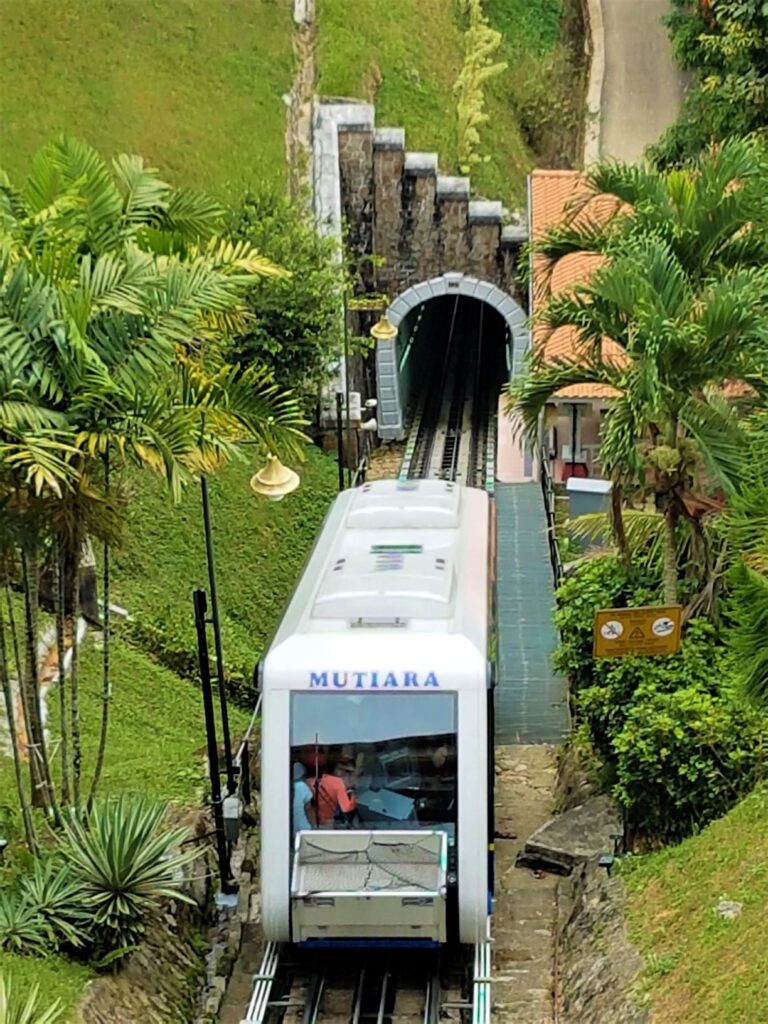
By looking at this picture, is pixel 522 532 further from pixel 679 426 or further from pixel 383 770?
pixel 383 770

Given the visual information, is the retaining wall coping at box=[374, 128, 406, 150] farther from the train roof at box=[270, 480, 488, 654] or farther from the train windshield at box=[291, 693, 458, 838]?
the train windshield at box=[291, 693, 458, 838]

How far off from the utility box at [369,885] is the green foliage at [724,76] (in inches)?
746

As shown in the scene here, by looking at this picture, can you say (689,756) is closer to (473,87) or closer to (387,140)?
(387,140)

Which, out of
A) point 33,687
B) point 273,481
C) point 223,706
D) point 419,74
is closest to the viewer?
point 33,687

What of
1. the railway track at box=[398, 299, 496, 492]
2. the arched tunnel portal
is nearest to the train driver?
the railway track at box=[398, 299, 496, 492]

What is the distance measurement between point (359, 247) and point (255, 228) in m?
9.23

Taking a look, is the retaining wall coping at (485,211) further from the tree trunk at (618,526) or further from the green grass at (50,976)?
the green grass at (50,976)

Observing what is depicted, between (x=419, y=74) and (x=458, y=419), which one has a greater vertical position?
(x=419, y=74)

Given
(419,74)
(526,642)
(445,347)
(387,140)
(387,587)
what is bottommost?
(526,642)

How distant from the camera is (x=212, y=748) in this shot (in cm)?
1192

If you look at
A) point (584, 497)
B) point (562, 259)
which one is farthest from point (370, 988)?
point (562, 259)

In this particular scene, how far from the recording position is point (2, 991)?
776 cm

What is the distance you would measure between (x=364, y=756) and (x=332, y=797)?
0.42 m

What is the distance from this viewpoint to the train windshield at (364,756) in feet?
35.1
